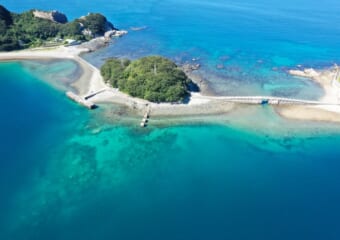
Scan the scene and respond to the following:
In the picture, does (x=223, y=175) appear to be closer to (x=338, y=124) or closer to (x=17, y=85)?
(x=338, y=124)

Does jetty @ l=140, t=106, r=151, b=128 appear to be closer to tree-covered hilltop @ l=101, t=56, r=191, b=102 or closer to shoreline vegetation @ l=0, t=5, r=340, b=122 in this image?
shoreline vegetation @ l=0, t=5, r=340, b=122

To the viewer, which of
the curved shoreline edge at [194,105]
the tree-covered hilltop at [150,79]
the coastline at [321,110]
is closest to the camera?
the curved shoreline edge at [194,105]

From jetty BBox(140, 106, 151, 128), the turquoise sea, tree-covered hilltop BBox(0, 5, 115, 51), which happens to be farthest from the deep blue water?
jetty BBox(140, 106, 151, 128)

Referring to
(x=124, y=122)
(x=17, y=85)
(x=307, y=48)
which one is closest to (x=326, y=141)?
(x=124, y=122)

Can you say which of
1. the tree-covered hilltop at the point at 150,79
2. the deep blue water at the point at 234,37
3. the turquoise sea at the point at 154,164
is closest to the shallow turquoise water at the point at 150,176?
the turquoise sea at the point at 154,164

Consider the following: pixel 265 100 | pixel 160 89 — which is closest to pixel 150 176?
pixel 160 89

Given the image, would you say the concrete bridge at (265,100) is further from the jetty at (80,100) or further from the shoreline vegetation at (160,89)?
the jetty at (80,100)

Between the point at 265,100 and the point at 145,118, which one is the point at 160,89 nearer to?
the point at 145,118
